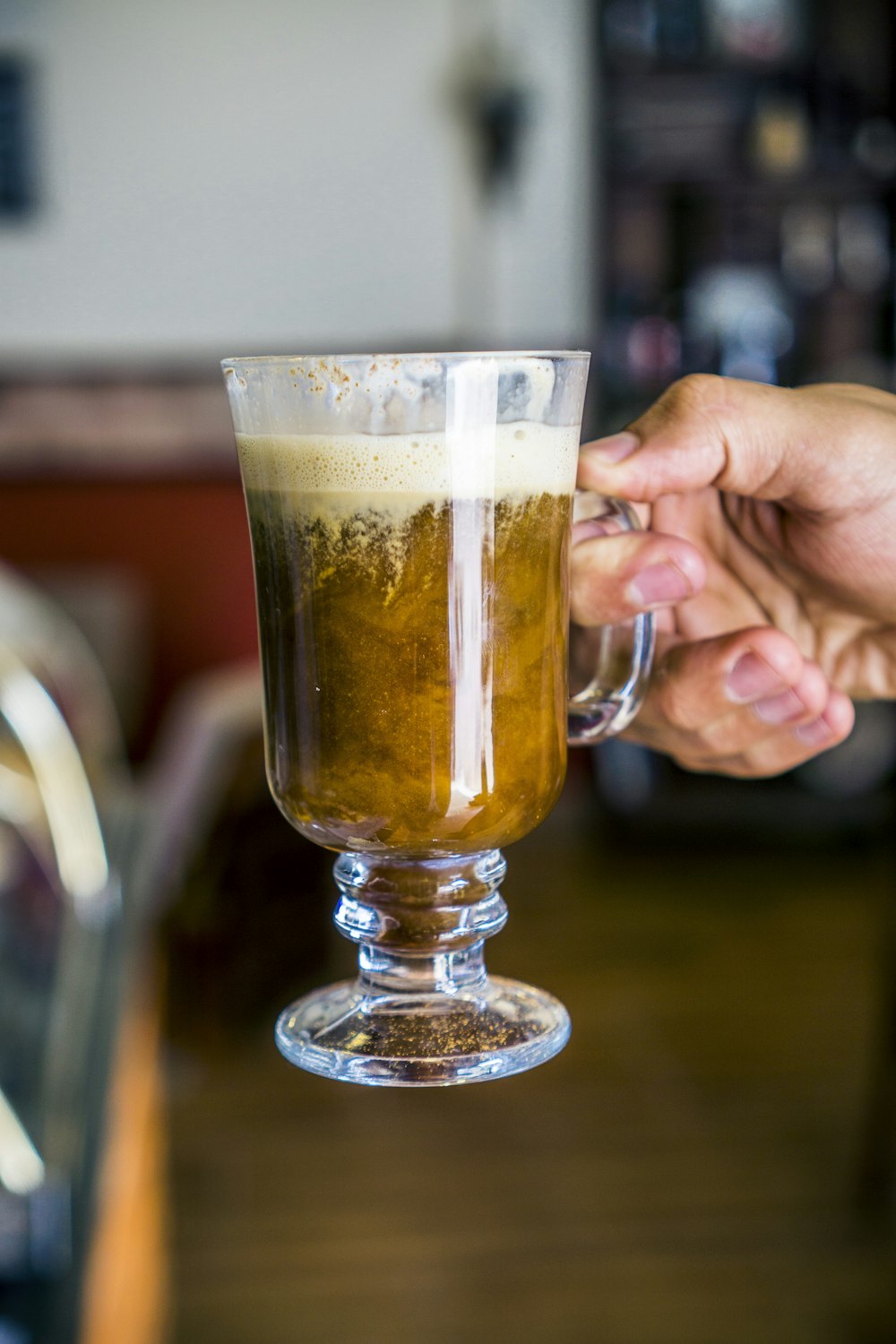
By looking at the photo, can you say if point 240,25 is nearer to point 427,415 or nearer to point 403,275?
point 403,275

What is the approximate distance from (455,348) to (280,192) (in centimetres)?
66

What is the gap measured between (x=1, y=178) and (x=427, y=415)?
3735 millimetres

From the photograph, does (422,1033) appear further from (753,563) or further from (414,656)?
(753,563)

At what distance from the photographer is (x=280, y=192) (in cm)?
394

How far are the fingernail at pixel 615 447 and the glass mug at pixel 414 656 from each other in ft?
0.21

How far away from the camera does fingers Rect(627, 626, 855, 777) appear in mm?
777

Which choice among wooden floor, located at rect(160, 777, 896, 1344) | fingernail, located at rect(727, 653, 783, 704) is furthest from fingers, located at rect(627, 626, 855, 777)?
wooden floor, located at rect(160, 777, 896, 1344)

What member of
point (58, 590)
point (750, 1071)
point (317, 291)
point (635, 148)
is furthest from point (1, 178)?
point (750, 1071)

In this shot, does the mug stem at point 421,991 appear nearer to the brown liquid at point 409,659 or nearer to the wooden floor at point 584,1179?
the brown liquid at point 409,659

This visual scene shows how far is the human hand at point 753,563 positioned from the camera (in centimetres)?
67

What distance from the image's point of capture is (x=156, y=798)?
8.02ft

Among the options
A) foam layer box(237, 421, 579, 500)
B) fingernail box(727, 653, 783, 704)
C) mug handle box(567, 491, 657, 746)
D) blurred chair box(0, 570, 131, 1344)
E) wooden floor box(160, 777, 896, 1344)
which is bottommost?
wooden floor box(160, 777, 896, 1344)

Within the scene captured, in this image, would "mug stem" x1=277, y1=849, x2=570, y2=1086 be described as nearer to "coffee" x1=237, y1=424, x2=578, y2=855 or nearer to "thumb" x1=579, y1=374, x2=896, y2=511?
"coffee" x1=237, y1=424, x2=578, y2=855

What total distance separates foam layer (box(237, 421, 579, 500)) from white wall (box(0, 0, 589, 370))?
3.46 metres
